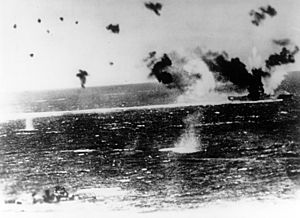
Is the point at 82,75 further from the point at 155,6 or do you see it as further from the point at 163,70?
the point at 155,6

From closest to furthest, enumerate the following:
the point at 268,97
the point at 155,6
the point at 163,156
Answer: the point at 155,6 → the point at 163,156 → the point at 268,97

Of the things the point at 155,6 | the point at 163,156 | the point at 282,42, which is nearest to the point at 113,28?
the point at 155,6

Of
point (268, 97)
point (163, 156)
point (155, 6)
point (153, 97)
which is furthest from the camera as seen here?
point (268, 97)

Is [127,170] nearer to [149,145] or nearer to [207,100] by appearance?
[149,145]

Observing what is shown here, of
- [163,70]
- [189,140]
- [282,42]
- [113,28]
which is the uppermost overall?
[113,28]

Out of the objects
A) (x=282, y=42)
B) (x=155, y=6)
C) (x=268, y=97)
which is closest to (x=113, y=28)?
(x=155, y=6)

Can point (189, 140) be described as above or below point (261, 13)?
below

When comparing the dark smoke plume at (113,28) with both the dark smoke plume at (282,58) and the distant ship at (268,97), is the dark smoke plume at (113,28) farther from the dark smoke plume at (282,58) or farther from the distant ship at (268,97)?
the dark smoke plume at (282,58)

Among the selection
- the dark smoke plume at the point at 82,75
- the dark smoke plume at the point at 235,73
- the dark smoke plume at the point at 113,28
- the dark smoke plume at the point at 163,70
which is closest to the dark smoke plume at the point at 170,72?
the dark smoke plume at the point at 163,70

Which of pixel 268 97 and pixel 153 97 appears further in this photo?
pixel 268 97
